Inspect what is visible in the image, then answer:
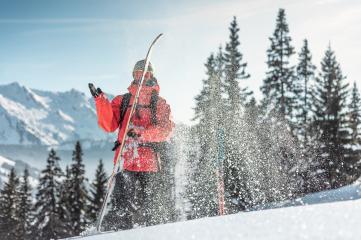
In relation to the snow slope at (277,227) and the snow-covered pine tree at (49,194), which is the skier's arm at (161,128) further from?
the snow-covered pine tree at (49,194)

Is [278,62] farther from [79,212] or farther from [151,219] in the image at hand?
[151,219]

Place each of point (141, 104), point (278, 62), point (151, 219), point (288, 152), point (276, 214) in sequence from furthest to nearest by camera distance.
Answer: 1. point (278, 62)
2. point (288, 152)
3. point (151, 219)
4. point (141, 104)
5. point (276, 214)

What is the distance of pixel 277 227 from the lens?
8.44 feet

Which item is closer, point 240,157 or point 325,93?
point 240,157

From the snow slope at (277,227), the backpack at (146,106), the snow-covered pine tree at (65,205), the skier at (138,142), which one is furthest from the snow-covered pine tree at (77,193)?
the snow slope at (277,227)

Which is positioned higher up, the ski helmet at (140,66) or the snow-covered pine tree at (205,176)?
the ski helmet at (140,66)

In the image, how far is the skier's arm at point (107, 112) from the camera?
21.3 ft

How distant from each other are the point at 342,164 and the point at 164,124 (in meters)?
27.6

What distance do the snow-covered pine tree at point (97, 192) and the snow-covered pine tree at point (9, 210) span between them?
717 cm

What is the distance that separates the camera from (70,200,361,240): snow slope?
2.30 m

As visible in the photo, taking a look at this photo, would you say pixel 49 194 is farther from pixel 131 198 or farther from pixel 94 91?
pixel 94 91

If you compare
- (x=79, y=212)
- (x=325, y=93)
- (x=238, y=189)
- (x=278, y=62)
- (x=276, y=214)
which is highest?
(x=278, y=62)

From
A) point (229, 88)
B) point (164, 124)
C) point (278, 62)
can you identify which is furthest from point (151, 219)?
point (278, 62)

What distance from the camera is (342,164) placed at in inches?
1247
